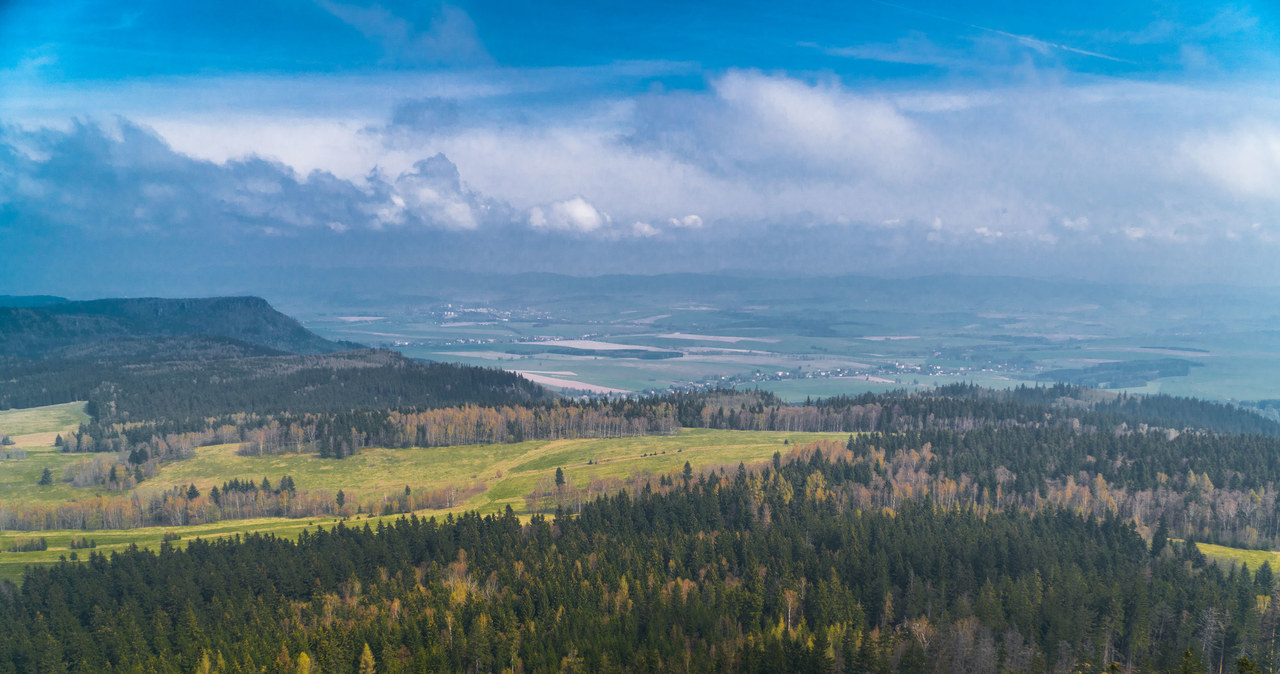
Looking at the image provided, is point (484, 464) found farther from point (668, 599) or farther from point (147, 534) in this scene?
point (668, 599)

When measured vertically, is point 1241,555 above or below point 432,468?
above

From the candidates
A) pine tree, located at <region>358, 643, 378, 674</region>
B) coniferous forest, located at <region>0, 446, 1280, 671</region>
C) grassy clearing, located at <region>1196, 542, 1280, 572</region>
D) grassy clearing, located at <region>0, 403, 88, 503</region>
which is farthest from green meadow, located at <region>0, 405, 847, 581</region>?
grassy clearing, located at <region>1196, 542, 1280, 572</region>

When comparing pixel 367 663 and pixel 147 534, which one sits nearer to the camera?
pixel 367 663

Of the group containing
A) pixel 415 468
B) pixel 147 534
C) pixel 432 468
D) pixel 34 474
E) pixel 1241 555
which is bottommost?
pixel 147 534

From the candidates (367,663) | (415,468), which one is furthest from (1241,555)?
(415,468)

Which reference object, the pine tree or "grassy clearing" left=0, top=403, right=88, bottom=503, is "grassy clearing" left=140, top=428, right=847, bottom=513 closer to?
"grassy clearing" left=0, top=403, right=88, bottom=503

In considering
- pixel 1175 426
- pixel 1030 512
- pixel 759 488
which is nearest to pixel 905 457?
pixel 1030 512

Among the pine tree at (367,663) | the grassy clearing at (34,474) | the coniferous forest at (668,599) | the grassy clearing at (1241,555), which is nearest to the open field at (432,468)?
the grassy clearing at (34,474)

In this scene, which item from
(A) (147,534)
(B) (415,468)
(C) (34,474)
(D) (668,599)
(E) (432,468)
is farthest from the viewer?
(B) (415,468)
